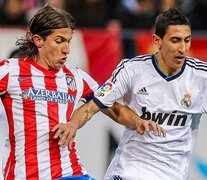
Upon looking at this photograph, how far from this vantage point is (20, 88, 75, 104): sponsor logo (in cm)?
587

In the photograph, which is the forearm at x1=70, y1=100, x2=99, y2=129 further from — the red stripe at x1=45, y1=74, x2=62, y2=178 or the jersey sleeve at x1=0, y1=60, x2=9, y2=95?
the jersey sleeve at x1=0, y1=60, x2=9, y2=95

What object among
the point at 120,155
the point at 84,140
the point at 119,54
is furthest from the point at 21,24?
the point at 120,155

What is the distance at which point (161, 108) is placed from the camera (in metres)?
A: 6.36

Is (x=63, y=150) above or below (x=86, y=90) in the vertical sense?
below

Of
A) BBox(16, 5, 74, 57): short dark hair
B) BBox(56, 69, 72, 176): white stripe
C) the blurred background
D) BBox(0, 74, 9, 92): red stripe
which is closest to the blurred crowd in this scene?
the blurred background

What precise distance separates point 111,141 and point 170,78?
123 inches

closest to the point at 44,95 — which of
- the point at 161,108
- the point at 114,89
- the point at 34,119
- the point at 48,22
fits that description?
the point at 34,119

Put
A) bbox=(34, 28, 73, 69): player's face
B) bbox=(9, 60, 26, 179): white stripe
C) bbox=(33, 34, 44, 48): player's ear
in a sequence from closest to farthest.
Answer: bbox=(9, 60, 26, 179): white stripe → bbox=(34, 28, 73, 69): player's face → bbox=(33, 34, 44, 48): player's ear

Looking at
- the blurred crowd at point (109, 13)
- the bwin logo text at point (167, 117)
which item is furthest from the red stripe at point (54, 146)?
the blurred crowd at point (109, 13)

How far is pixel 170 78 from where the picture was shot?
6.42m

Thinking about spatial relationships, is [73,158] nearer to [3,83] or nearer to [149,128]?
[149,128]

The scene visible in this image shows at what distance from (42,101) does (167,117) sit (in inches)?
41.4

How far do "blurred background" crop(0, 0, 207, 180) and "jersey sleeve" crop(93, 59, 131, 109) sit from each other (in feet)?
4.20

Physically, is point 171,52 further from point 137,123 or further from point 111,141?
point 111,141
